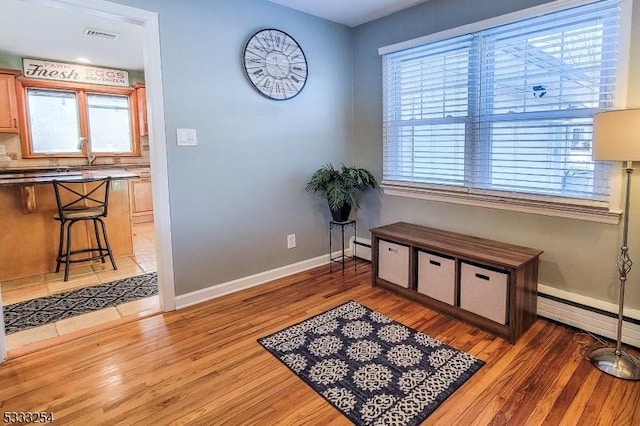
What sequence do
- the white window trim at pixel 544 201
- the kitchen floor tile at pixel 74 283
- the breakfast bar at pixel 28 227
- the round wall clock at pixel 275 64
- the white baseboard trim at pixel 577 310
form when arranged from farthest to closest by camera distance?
the breakfast bar at pixel 28 227
the kitchen floor tile at pixel 74 283
the round wall clock at pixel 275 64
the white baseboard trim at pixel 577 310
the white window trim at pixel 544 201

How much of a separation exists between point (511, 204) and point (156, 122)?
2.51 meters

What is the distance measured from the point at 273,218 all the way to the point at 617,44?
2.58m

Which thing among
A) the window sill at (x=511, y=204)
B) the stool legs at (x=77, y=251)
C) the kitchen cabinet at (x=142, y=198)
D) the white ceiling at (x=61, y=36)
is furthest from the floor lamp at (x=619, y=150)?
the kitchen cabinet at (x=142, y=198)

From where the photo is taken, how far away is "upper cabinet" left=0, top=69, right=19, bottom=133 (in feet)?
16.4

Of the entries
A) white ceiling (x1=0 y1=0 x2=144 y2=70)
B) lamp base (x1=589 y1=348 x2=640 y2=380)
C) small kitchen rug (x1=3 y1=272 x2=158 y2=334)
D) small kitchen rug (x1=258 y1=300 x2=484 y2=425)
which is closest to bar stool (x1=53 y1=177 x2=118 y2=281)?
small kitchen rug (x1=3 y1=272 x2=158 y2=334)

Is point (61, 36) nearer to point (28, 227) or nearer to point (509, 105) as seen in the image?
point (28, 227)

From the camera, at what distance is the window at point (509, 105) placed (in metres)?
2.23

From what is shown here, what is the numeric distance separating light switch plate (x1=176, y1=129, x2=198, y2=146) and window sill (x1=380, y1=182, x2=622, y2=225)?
5.65ft

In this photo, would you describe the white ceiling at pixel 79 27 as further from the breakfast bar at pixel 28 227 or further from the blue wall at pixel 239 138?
the breakfast bar at pixel 28 227

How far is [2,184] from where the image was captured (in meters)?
3.23

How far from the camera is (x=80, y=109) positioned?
572 cm

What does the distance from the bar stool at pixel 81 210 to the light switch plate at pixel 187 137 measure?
1382 millimetres

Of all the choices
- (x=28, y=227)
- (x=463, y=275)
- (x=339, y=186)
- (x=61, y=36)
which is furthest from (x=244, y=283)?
(x=61, y=36)

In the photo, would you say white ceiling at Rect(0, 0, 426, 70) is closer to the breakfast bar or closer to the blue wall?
the blue wall
